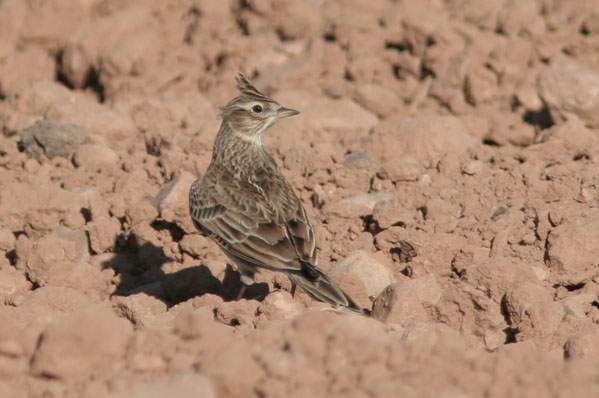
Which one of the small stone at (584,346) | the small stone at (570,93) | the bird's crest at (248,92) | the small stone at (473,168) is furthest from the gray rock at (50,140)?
the small stone at (584,346)

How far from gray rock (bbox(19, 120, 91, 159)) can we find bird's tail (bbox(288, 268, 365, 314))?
3725 millimetres

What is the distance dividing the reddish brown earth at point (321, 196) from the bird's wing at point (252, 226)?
0.27 metres

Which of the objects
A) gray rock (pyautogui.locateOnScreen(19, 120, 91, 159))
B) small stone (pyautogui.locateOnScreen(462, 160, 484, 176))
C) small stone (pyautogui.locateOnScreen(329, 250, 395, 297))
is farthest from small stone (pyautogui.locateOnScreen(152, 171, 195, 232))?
small stone (pyautogui.locateOnScreen(462, 160, 484, 176))

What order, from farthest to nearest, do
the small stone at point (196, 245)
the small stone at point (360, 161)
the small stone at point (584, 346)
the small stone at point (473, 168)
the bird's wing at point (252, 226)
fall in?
the small stone at point (360, 161) < the small stone at point (473, 168) < the small stone at point (196, 245) < the bird's wing at point (252, 226) < the small stone at point (584, 346)

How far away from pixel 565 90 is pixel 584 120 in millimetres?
319

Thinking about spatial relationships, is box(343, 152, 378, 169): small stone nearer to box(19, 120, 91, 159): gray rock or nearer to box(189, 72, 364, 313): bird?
box(189, 72, 364, 313): bird

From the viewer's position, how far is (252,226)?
6129mm

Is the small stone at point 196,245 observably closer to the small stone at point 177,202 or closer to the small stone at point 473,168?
the small stone at point 177,202

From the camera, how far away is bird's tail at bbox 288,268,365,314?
5.54m

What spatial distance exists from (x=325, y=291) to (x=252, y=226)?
817 millimetres

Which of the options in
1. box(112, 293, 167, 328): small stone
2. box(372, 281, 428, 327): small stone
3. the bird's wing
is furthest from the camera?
the bird's wing

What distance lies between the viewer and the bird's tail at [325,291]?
5.54m

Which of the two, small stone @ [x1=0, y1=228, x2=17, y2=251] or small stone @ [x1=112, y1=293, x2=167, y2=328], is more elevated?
small stone @ [x1=112, y1=293, x2=167, y2=328]

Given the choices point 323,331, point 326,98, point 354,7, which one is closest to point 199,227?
point 323,331
